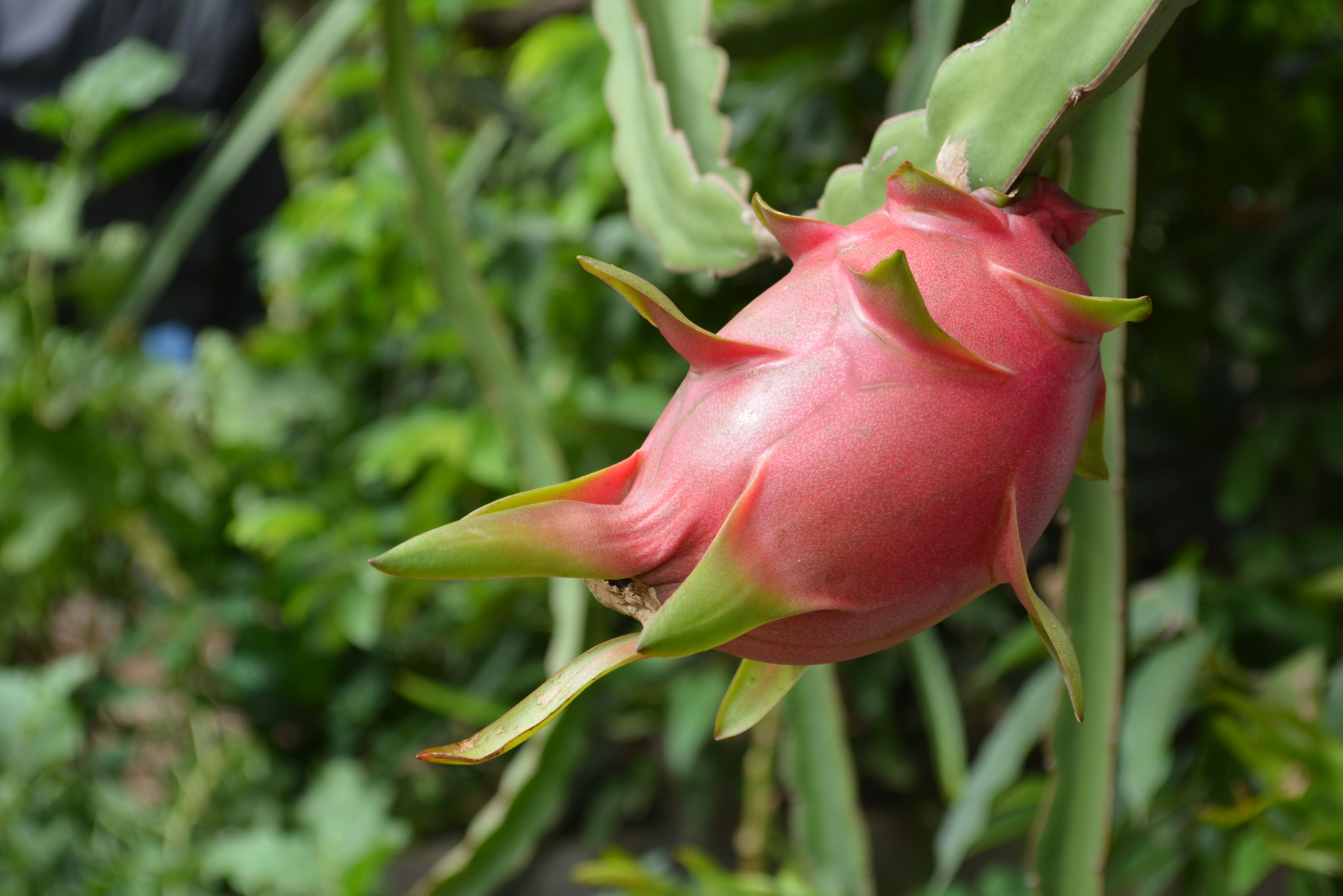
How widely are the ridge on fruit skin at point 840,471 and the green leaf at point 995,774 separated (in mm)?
409

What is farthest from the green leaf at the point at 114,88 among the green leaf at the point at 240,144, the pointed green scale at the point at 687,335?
the pointed green scale at the point at 687,335

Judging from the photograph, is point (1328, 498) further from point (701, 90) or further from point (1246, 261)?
point (701, 90)

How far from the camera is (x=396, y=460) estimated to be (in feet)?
2.77

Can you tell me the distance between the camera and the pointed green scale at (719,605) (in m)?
0.14

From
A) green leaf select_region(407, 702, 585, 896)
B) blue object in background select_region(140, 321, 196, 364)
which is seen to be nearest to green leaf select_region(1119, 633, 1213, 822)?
green leaf select_region(407, 702, 585, 896)

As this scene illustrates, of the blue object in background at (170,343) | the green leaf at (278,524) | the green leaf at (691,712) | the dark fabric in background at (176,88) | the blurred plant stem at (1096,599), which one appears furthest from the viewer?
the blue object in background at (170,343)

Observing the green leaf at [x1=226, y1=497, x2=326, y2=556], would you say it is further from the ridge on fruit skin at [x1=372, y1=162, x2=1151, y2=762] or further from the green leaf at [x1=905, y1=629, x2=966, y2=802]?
the ridge on fruit skin at [x1=372, y1=162, x2=1151, y2=762]

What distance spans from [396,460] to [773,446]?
74cm

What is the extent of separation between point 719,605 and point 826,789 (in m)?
0.38

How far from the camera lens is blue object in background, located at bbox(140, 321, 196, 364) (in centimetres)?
142

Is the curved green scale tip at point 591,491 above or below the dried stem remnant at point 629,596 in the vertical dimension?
above

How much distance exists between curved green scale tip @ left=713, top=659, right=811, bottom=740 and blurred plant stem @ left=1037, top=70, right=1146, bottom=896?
0.14m

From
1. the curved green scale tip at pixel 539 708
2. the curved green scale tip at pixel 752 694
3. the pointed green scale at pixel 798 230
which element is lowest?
the curved green scale tip at pixel 752 694

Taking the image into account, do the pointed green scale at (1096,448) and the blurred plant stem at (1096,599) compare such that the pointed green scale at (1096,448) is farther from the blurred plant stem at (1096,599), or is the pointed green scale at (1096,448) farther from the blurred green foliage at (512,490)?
the blurred green foliage at (512,490)
